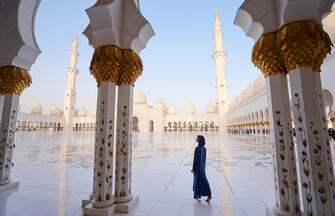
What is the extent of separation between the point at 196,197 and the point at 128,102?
3.79 ft

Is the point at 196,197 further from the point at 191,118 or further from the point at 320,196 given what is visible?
the point at 191,118

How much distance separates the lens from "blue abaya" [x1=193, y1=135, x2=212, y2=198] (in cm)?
164

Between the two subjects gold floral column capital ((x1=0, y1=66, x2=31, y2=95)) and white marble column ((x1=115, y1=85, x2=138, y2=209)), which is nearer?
white marble column ((x1=115, y1=85, x2=138, y2=209))

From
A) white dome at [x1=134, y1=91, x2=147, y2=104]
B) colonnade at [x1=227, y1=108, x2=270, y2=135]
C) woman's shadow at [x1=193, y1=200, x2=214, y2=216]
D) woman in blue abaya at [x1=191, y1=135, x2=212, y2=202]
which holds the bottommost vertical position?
woman's shadow at [x1=193, y1=200, x2=214, y2=216]

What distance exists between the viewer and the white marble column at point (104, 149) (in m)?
1.46

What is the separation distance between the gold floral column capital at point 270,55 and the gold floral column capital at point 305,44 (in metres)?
0.08

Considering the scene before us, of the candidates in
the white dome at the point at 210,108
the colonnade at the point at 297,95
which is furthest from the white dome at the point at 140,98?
the colonnade at the point at 297,95

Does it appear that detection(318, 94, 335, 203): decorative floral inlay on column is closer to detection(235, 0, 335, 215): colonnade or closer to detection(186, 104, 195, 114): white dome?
detection(235, 0, 335, 215): colonnade

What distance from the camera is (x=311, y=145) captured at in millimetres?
1129

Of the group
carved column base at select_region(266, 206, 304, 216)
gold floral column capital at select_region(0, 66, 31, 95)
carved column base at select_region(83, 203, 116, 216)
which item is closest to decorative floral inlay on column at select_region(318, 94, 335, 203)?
carved column base at select_region(266, 206, 304, 216)

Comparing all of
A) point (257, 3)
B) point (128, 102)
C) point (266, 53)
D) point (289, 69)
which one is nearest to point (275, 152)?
point (289, 69)

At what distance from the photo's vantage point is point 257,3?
4.43 ft

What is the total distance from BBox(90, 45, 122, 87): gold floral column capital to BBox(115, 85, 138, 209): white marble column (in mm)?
164

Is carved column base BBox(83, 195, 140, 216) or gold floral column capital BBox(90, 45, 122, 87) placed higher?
gold floral column capital BBox(90, 45, 122, 87)
